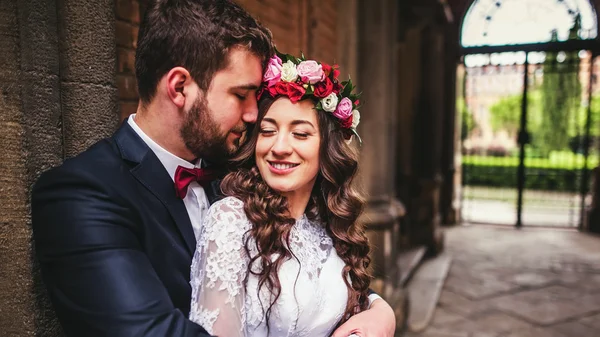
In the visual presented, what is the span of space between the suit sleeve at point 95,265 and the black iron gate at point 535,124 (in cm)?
896

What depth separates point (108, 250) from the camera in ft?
4.23

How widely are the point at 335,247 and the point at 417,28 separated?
6201mm

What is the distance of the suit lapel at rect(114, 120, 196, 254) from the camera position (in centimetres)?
157

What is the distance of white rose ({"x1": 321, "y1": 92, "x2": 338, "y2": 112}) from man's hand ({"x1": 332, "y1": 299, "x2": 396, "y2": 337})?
2.58 ft

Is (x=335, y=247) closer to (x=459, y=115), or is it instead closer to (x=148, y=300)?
(x=148, y=300)

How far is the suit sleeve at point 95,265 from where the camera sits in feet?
4.13

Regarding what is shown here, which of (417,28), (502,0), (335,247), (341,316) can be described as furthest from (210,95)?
(502,0)

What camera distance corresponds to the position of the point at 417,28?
24.2 ft

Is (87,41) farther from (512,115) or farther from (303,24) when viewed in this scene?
(512,115)

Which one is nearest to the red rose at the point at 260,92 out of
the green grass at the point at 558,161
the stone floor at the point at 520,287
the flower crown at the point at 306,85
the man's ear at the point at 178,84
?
the flower crown at the point at 306,85

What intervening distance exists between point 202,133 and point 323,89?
0.47 m

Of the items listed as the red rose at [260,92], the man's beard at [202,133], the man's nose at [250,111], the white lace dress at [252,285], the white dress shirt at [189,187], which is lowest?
the white lace dress at [252,285]

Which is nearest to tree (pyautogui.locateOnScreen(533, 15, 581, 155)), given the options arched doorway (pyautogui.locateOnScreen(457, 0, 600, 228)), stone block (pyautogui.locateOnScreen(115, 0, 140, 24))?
arched doorway (pyautogui.locateOnScreen(457, 0, 600, 228))

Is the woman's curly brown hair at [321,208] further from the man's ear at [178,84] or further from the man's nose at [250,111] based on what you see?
the man's ear at [178,84]
